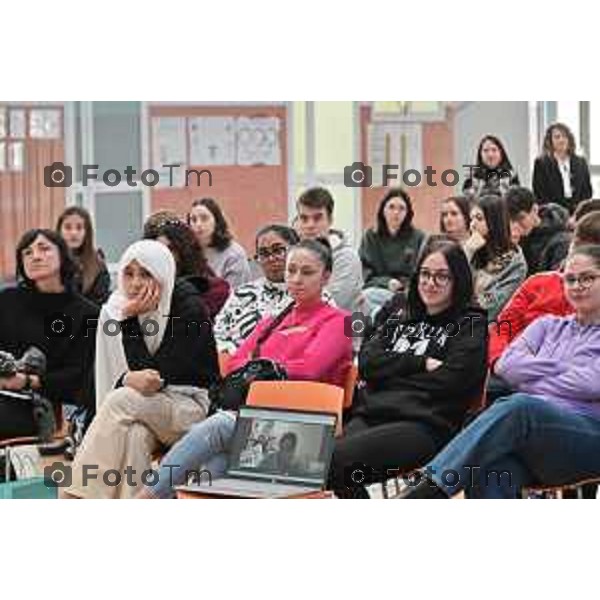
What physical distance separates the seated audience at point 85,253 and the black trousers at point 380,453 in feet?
3.48

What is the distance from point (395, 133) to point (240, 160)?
0.50m

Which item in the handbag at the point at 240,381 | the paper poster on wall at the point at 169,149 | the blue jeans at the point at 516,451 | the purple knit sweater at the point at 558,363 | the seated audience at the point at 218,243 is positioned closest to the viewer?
the blue jeans at the point at 516,451

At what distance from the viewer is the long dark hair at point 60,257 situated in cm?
412

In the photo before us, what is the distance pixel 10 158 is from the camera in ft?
13.5

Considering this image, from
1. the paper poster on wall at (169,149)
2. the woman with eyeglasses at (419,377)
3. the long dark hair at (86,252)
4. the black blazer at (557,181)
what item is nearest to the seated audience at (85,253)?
the long dark hair at (86,252)

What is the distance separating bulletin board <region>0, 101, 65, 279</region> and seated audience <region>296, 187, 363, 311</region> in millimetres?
773

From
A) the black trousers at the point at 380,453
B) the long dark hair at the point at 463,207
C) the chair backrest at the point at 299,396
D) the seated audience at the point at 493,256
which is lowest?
the black trousers at the point at 380,453

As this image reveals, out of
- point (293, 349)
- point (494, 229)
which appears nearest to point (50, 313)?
point (293, 349)

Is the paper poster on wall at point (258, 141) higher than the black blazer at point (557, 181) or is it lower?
higher

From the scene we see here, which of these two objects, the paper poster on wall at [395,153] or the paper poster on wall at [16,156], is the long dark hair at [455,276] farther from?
the paper poster on wall at [16,156]

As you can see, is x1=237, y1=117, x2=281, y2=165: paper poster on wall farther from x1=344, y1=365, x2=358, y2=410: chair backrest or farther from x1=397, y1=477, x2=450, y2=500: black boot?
x1=397, y1=477, x2=450, y2=500: black boot
